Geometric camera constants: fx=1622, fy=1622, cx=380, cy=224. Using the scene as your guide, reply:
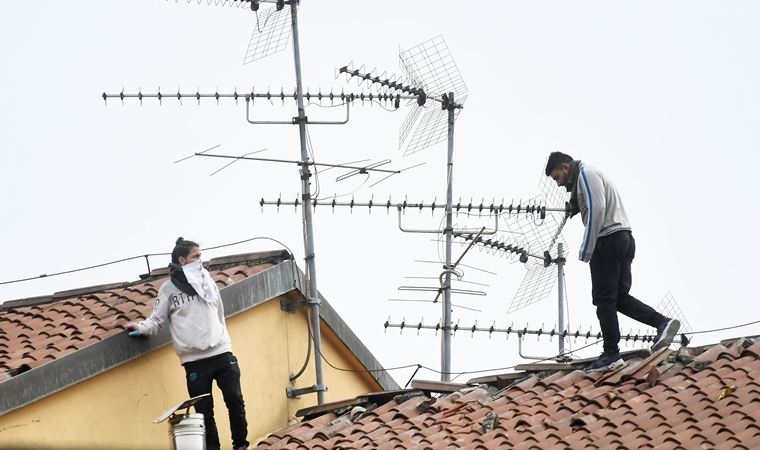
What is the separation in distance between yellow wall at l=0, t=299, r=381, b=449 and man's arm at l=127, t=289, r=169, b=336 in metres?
0.34

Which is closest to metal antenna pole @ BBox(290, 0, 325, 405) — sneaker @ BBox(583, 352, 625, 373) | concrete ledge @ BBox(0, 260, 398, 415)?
concrete ledge @ BBox(0, 260, 398, 415)

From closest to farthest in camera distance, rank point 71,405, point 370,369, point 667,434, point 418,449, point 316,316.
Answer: point 667,434 < point 418,449 < point 71,405 < point 316,316 < point 370,369

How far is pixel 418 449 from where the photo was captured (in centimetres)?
1086

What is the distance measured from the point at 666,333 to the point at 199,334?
341 cm

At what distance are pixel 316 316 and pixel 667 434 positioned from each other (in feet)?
14.3

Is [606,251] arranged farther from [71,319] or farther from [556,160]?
[71,319]

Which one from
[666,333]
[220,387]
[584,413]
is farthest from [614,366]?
[220,387]

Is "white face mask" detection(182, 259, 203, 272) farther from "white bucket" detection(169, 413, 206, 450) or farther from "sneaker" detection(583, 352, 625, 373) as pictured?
"sneaker" detection(583, 352, 625, 373)

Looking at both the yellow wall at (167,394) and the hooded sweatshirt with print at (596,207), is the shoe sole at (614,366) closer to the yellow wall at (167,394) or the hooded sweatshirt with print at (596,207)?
the hooded sweatshirt with print at (596,207)

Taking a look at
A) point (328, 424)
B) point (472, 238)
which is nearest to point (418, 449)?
point (328, 424)

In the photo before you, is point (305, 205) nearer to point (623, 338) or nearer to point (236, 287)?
point (236, 287)

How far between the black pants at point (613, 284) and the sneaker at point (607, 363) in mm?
43

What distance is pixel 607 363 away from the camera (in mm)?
11945

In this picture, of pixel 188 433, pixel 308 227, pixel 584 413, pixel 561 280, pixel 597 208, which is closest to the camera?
pixel 584 413
